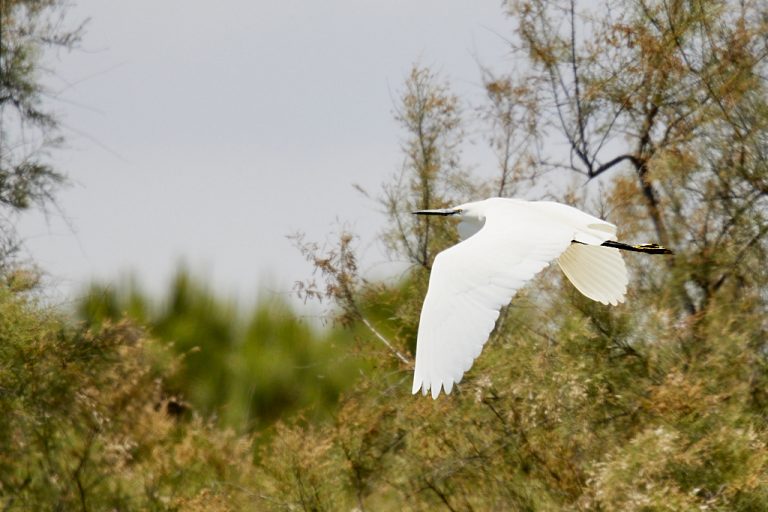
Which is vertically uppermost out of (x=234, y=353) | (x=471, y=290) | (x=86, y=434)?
(x=234, y=353)

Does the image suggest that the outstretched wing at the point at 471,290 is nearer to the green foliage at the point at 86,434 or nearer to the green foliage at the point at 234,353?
the green foliage at the point at 86,434

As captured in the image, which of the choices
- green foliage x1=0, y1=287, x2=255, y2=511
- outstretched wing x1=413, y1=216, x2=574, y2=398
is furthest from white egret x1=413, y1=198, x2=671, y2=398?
green foliage x1=0, y1=287, x2=255, y2=511

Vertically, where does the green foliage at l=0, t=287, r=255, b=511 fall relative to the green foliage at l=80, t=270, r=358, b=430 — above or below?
below

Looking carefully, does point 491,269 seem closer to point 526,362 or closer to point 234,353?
point 526,362

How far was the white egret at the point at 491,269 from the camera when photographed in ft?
15.3

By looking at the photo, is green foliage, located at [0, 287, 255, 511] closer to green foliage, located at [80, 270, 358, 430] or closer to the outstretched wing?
green foliage, located at [80, 270, 358, 430]

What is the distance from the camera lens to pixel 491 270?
A: 5.12 m

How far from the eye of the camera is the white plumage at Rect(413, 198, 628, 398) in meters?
4.66

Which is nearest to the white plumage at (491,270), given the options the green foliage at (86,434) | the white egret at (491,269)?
the white egret at (491,269)

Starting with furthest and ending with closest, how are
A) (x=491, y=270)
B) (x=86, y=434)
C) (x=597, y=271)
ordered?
(x=86, y=434)
(x=597, y=271)
(x=491, y=270)

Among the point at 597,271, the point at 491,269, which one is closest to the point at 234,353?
the point at 597,271

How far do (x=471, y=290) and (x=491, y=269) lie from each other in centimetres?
16

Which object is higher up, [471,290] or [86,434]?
[86,434]

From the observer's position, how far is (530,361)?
277 inches
